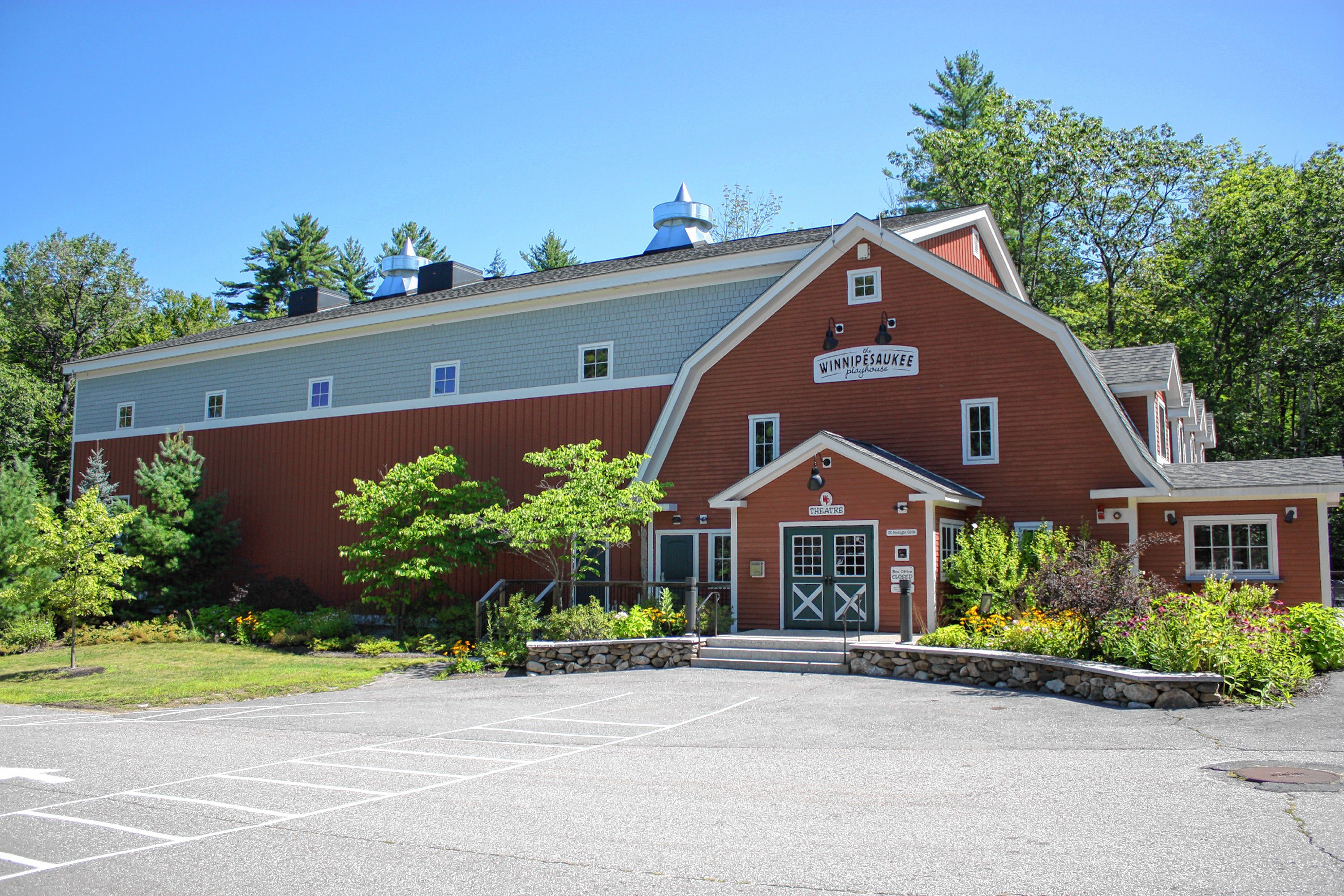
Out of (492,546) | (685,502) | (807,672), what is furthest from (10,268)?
(807,672)

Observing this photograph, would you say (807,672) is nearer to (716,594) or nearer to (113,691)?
(716,594)

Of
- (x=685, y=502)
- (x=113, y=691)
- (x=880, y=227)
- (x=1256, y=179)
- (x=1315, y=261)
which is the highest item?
(x=1256, y=179)

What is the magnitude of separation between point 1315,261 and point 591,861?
1326 inches

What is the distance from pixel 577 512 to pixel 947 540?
6.59 meters

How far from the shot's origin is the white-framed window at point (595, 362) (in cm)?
2314

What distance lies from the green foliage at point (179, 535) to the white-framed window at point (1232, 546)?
23129mm

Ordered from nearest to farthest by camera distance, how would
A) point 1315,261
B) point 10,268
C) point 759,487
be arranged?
point 759,487 < point 1315,261 < point 10,268

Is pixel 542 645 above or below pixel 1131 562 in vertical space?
below

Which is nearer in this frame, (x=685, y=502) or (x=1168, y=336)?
(x=685, y=502)

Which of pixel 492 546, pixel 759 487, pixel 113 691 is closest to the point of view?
pixel 113 691

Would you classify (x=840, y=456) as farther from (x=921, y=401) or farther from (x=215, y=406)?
(x=215, y=406)

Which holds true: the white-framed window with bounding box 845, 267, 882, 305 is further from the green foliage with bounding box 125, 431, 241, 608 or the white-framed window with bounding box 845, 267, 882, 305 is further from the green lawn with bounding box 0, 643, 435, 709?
the green foliage with bounding box 125, 431, 241, 608

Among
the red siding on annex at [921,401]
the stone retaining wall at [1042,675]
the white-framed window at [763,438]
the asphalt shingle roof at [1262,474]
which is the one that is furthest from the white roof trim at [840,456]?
the asphalt shingle roof at [1262,474]

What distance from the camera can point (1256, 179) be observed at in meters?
34.0
